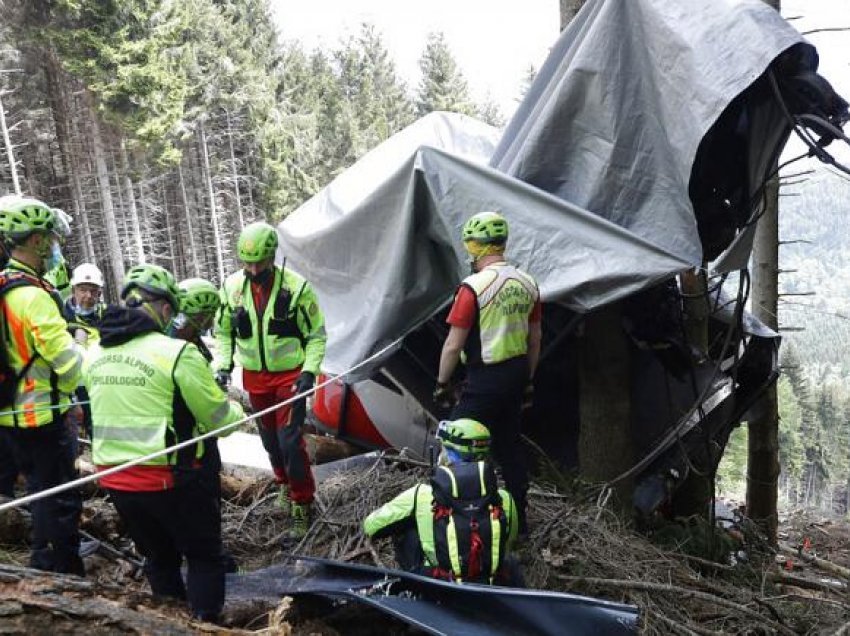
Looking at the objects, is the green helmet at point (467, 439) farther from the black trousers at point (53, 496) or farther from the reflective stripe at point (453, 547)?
the black trousers at point (53, 496)

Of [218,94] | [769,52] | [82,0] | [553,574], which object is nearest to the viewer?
[769,52]

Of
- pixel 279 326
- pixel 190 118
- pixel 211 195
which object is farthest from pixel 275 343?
pixel 190 118

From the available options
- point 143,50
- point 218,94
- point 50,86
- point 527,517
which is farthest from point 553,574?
point 218,94

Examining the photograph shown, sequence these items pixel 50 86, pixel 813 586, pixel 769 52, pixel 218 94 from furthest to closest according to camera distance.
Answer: pixel 218 94 → pixel 50 86 → pixel 813 586 → pixel 769 52

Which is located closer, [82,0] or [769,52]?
[769,52]

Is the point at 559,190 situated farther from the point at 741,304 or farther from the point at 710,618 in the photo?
the point at 710,618

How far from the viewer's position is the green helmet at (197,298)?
3.39 metres

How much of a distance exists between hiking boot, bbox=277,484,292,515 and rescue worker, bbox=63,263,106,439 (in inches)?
90.6

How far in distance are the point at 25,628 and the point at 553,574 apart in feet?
8.04

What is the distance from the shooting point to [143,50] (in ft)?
64.3

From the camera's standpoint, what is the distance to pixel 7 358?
3.25m

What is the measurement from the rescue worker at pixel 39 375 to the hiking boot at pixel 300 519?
4.19 feet

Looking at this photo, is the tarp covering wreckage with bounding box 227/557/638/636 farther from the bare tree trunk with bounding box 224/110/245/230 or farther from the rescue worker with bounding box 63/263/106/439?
the bare tree trunk with bounding box 224/110/245/230

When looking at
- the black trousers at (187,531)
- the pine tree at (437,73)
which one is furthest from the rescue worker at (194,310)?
the pine tree at (437,73)
